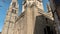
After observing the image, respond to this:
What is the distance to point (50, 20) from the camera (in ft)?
69.2

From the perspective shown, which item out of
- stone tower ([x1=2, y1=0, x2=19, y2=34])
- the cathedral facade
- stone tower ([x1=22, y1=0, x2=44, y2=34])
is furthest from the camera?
stone tower ([x1=2, y1=0, x2=19, y2=34])

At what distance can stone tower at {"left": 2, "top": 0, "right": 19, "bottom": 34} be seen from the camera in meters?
27.8

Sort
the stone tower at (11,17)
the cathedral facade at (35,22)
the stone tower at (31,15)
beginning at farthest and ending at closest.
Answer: the stone tower at (11,17), the cathedral facade at (35,22), the stone tower at (31,15)

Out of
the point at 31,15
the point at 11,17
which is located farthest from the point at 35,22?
the point at 11,17

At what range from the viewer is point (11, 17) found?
29250 mm

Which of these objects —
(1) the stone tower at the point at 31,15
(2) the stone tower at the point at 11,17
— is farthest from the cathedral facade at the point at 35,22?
(2) the stone tower at the point at 11,17

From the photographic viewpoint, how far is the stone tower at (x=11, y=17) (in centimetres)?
2778

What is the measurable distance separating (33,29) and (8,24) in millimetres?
11894

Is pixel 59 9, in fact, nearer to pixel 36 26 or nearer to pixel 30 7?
pixel 36 26

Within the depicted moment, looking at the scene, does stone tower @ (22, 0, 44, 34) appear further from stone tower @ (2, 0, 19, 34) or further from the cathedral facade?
stone tower @ (2, 0, 19, 34)

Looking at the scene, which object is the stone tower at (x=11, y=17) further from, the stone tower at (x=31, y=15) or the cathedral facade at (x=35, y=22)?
the stone tower at (x=31, y=15)

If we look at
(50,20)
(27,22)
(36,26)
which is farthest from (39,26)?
(50,20)

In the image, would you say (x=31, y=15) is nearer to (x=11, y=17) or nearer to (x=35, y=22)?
(x=35, y=22)

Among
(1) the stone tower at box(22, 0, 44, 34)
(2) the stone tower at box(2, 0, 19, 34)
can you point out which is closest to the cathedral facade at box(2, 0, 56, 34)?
(1) the stone tower at box(22, 0, 44, 34)
